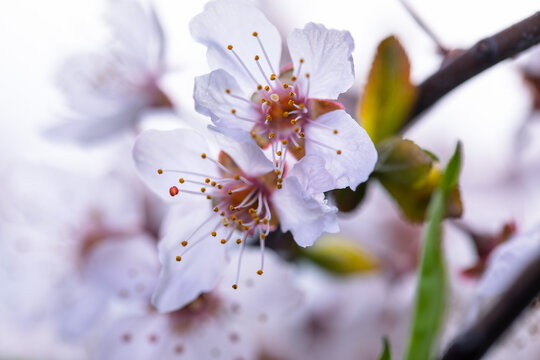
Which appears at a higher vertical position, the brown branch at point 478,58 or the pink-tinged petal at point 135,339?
the brown branch at point 478,58

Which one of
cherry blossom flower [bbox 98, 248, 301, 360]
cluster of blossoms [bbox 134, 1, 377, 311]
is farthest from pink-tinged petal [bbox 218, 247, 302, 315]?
cluster of blossoms [bbox 134, 1, 377, 311]

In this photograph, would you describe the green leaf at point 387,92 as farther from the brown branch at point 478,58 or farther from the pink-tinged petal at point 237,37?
the pink-tinged petal at point 237,37

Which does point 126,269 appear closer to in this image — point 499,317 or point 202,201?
point 202,201

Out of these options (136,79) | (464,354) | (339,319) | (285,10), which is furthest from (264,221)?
(285,10)

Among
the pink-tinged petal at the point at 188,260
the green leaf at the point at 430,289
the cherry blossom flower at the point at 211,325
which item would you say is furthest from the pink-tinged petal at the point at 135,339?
the green leaf at the point at 430,289

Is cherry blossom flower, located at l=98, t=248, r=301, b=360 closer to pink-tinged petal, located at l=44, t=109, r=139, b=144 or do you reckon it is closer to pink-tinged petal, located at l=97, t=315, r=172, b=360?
pink-tinged petal, located at l=97, t=315, r=172, b=360
